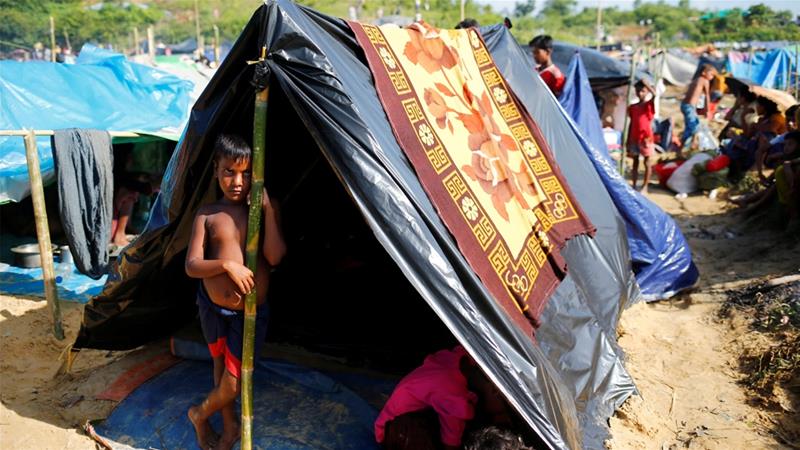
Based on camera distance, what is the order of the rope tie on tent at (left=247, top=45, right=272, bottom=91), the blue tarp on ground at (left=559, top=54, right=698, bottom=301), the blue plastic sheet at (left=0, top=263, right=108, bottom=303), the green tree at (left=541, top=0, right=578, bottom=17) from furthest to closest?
the green tree at (left=541, top=0, right=578, bottom=17) → the blue plastic sheet at (left=0, top=263, right=108, bottom=303) → the blue tarp on ground at (left=559, top=54, right=698, bottom=301) → the rope tie on tent at (left=247, top=45, right=272, bottom=91)

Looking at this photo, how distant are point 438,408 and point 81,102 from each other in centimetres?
526

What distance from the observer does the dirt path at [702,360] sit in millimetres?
3576

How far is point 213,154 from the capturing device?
118 inches

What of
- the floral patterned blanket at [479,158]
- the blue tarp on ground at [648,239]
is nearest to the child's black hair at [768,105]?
the blue tarp on ground at [648,239]

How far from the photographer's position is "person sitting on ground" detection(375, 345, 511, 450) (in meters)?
2.84

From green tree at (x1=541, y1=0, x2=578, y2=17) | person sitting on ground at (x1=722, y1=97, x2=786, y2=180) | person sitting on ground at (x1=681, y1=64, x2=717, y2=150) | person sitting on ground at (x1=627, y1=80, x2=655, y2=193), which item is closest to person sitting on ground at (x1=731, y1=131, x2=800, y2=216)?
person sitting on ground at (x1=722, y1=97, x2=786, y2=180)

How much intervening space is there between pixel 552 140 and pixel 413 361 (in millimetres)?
1861

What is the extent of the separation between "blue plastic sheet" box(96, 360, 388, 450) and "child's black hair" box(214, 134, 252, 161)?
1337mm

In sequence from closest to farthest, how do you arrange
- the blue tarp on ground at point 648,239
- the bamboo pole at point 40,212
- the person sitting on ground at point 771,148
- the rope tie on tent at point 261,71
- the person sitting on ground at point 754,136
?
the rope tie on tent at point 261,71 → the bamboo pole at point 40,212 → the blue tarp on ground at point 648,239 → the person sitting on ground at point 771,148 → the person sitting on ground at point 754,136

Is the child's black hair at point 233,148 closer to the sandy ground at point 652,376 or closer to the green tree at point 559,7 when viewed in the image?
the sandy ground at point 652,376

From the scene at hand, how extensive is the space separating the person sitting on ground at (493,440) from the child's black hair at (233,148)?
149 centimetres

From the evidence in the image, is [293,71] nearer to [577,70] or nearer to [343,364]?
[343,364]

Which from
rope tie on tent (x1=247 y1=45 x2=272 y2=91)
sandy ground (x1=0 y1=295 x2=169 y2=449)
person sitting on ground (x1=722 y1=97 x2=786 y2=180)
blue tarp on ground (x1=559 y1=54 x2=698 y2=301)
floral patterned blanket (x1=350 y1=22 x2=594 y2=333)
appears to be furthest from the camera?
person sitting on ground (x1=722 y1=97 x2=786 y2=180)

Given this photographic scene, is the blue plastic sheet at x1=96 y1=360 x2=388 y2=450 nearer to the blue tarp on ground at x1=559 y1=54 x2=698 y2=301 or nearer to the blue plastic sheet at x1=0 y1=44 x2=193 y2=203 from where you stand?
the blue tarp on ground at x1=559 y1=54 x2=698 y2=301
